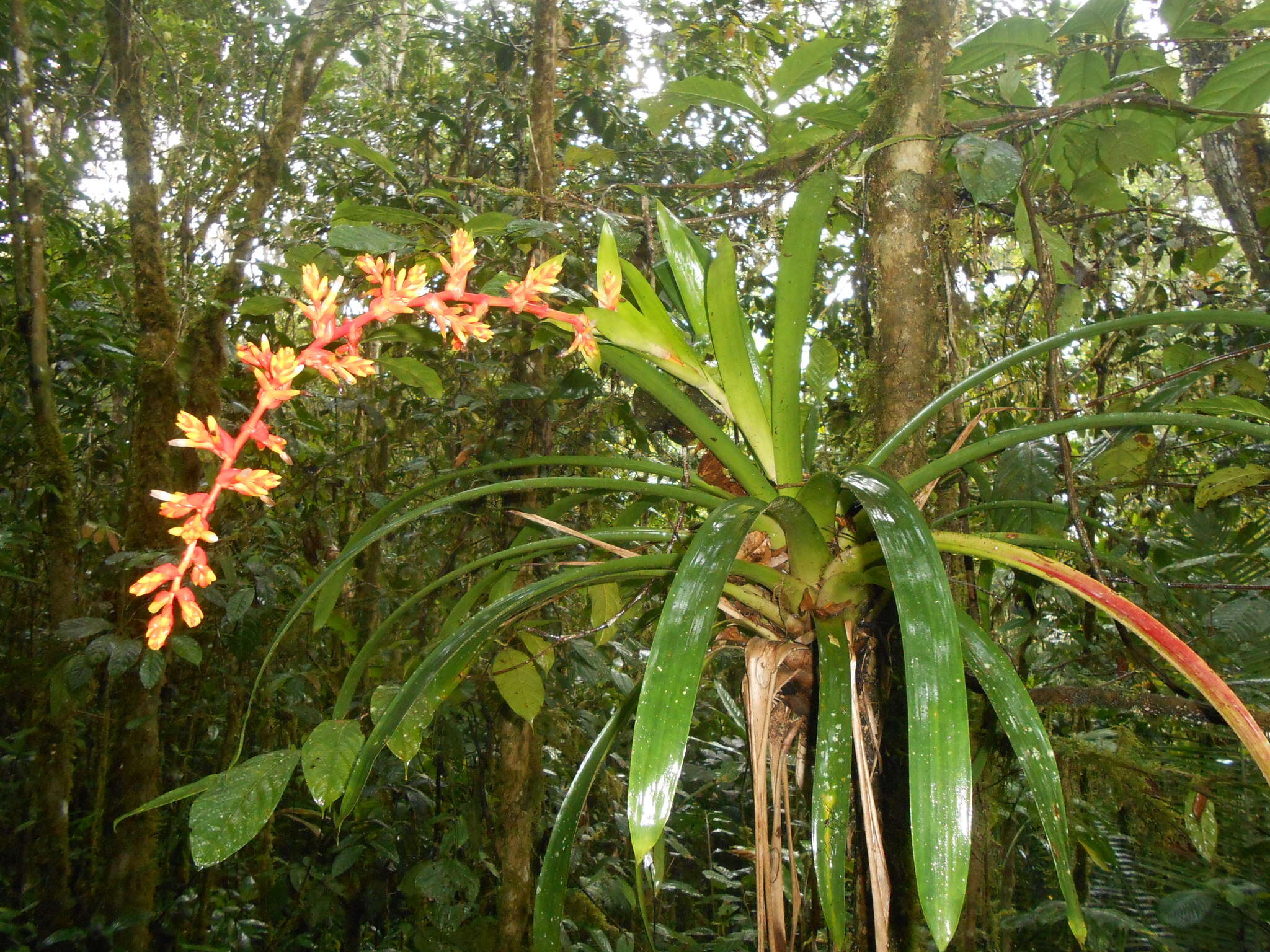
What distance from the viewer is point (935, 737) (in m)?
0.46

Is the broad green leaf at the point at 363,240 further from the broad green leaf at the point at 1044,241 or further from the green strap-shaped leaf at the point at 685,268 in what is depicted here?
the broad green leaf at the point at 1044,241

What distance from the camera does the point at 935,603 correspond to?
1.68ft

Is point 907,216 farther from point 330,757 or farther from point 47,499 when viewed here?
point 47,499

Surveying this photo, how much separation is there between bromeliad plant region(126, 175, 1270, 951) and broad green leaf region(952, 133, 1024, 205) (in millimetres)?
216

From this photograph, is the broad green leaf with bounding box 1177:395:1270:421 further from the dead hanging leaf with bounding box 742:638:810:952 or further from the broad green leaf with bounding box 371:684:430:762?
the broad green leaf with bounding box 371:684:430:762

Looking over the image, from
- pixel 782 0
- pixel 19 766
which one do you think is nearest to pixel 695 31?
pixel 782 0

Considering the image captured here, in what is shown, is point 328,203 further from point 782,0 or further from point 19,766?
point 19,766

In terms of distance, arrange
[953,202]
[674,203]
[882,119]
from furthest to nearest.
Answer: [674,203]
[953,202]
[882,119]

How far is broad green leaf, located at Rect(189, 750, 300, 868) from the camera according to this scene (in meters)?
0.55

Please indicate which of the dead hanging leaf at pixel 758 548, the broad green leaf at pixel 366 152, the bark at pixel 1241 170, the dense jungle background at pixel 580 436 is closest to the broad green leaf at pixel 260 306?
the dense jungle background at pixel 580 436

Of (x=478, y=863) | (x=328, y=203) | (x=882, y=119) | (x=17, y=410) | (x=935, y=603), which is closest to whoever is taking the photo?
(x=935, y=603)

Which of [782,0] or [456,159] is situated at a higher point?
[782,0]

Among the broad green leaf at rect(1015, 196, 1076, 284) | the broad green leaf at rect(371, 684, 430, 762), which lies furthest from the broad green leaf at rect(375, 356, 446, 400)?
the broad green leaf at rect(1015, 196, 1076, 284)

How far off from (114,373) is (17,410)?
0.99 feet
